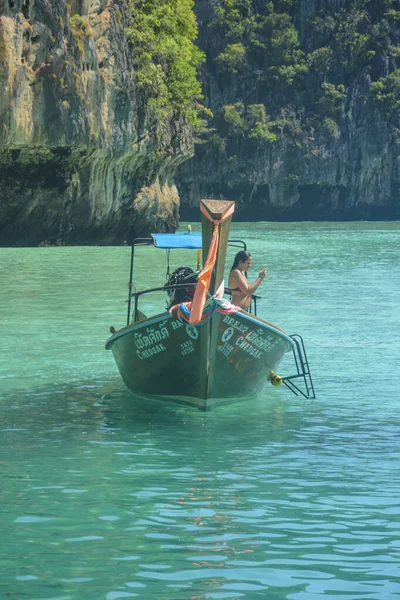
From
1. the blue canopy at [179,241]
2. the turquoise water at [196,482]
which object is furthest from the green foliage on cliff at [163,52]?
the blue canopy at [179,241]

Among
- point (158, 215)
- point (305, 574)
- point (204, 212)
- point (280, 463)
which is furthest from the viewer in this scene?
point (158, 215)

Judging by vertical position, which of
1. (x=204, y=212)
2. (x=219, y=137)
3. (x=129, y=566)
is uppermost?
(x=219, y=137)

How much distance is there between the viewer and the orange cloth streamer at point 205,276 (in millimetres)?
11602

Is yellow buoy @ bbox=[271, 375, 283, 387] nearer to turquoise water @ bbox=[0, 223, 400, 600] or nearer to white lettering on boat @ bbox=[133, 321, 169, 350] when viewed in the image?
turquoise water @ bbox=[0, 223, 400, 600]

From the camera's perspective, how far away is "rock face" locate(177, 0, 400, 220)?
298 feet

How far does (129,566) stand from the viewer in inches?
283

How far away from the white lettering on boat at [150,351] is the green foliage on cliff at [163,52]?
122 ft

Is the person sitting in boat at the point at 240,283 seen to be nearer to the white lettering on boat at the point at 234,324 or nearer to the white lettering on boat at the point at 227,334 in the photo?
the white lettering on boat at the point at 234,324

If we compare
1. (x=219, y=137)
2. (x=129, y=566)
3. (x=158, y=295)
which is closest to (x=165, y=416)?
(x=129, y=566)

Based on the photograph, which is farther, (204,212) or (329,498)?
(204,212)

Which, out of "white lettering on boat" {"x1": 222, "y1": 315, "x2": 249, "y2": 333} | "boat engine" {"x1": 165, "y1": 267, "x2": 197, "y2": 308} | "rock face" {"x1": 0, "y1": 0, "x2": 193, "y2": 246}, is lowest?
"white lettering on boat" {"x1": 222, "y1": 315, "x2": 249, "y2": 333}

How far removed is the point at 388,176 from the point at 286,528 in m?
88.4

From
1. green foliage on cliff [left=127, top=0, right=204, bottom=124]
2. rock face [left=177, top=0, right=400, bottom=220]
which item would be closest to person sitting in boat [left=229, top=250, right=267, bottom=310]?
green foliage on cliff [left=127, top=0, right=204, bottom=124]

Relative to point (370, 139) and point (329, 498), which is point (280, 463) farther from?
point (370, 139)
